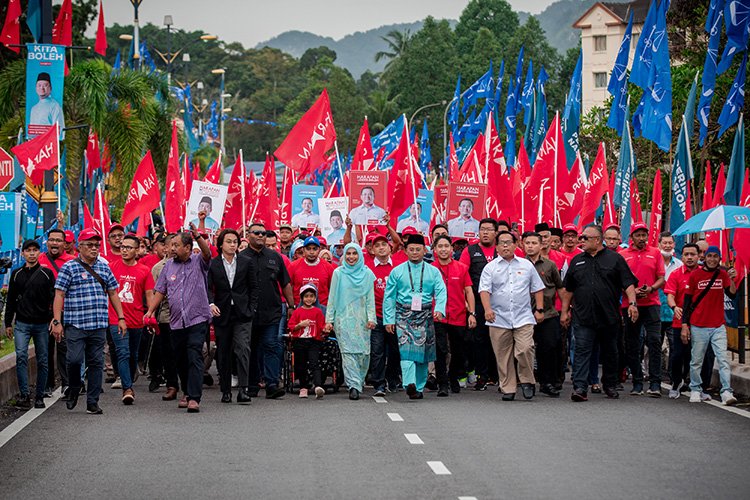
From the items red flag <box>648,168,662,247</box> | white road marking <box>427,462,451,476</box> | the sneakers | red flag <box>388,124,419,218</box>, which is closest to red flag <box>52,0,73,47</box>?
red flag <box>388,124,419,218</box>

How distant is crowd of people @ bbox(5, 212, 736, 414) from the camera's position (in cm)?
1434

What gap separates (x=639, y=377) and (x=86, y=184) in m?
22.8

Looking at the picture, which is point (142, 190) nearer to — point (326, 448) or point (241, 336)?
point (241, 336)

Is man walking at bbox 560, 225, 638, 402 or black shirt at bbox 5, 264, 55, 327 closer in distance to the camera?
black shirt at bbox 5, 264, 55, 327

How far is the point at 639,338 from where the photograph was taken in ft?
52.7

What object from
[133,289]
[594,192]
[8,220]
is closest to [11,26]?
[8,220]

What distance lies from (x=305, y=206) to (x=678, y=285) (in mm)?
12442

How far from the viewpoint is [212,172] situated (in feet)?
85.4

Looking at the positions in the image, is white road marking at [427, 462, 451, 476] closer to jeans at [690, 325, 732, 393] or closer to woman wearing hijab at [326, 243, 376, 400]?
woman wearing hijab at [326, 243, 376, 400]

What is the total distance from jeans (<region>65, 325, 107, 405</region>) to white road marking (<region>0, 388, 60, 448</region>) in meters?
0.46

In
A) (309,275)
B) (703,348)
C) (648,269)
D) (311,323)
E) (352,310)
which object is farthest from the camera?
(309,275)

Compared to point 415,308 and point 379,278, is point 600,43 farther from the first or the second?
point 415,308

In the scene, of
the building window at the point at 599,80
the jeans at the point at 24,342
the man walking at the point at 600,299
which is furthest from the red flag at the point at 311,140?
the building window at the point at 599,80

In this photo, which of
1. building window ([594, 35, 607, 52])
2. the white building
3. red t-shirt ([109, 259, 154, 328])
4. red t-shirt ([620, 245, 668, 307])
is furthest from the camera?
building window ([594, 35, 607, 52])
